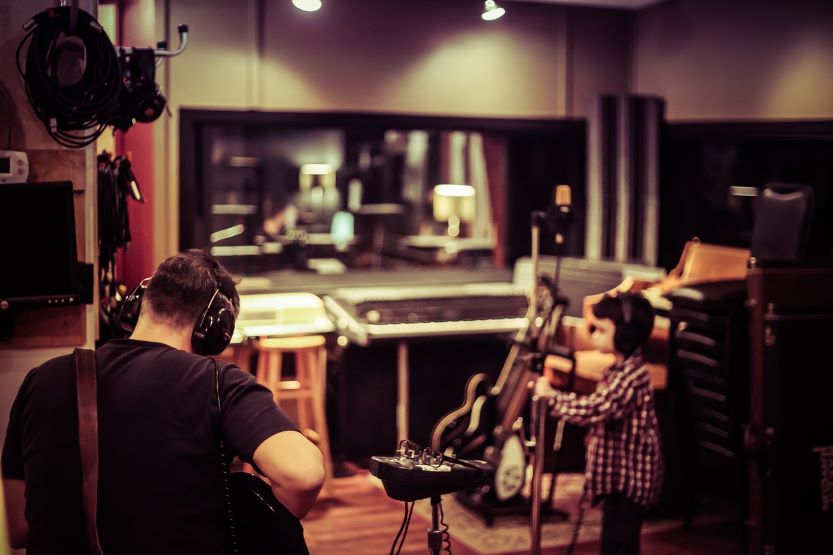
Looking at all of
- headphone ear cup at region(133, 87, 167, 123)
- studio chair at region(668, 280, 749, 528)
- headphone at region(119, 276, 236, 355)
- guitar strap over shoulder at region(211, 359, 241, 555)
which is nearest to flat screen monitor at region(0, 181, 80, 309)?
headphone ear cup at region(133, 87, 167, 123)

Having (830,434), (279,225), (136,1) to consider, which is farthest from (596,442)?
(279,225)

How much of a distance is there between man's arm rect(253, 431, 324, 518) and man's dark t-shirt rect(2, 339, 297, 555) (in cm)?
6

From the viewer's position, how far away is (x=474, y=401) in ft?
18.1

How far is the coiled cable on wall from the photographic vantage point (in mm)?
3201

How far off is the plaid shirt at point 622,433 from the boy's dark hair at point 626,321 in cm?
7

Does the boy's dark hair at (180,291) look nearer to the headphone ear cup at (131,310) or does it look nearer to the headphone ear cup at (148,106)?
the headphone ear cup at (131,310)

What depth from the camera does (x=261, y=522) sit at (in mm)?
2162

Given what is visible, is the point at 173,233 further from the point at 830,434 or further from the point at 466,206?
the point at 466,206

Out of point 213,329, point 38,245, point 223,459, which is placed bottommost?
point 223,459

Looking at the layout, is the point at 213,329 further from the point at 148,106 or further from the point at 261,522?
the point at 148,106

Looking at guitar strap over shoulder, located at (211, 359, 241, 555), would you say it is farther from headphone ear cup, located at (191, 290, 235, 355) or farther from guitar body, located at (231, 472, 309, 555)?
headphone ear cup, located at (191, 290, 235, 355)

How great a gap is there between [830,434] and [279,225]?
6.06 meters

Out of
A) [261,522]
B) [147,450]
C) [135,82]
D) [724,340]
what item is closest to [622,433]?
[724,340]

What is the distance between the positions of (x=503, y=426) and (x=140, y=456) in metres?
3.13
